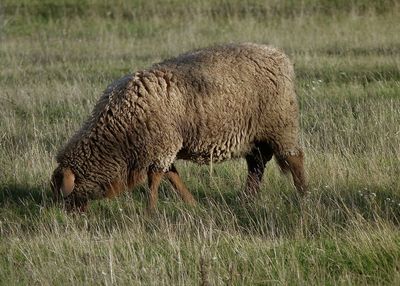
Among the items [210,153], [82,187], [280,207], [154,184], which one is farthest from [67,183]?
[280,207]

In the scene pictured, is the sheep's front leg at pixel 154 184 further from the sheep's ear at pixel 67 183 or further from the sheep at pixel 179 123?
the sheep's ear at pixel 67 183

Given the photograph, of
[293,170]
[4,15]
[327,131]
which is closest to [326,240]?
[293,170]

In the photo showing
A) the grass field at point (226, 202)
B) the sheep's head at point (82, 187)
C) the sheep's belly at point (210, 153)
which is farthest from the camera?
the sheep's belly at point (210, 153)

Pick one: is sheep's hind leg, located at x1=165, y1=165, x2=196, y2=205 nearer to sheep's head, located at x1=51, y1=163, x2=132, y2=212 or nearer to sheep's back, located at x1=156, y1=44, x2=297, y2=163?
sheep's back, located at x1=156, y1=44, x2=297, y2=163

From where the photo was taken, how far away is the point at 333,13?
23.5 m

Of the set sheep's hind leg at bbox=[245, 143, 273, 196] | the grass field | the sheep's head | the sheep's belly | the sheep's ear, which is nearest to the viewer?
the grass field

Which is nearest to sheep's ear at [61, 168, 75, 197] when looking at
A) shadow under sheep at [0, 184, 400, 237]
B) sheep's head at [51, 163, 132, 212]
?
sheep's head at [51, 163, 132, 212]

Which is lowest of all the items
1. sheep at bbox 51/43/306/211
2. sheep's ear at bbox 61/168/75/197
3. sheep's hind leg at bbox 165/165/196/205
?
sheep's hind leg at bbox 165/165/196/205

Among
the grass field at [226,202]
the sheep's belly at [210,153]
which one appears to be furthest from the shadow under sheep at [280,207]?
the sheep's belly at [210,153]

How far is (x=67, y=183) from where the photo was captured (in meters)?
8.66

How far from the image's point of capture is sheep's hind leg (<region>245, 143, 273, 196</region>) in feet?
30.6

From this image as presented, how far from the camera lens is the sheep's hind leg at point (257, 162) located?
932 cm

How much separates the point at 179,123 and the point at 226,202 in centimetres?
91

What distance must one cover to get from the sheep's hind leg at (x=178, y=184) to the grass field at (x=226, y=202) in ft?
0.36
